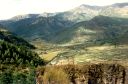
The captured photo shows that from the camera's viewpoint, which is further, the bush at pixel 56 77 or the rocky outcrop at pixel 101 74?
the bush at pixel 56 77

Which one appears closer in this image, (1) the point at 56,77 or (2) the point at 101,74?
(2) the point at 101,74

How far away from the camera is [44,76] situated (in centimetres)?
6281

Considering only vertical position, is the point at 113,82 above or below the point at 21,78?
above

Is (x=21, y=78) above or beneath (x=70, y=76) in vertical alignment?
beneath

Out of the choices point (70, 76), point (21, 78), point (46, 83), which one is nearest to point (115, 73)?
point (70, 76)

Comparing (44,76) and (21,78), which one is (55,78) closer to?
(44,76)

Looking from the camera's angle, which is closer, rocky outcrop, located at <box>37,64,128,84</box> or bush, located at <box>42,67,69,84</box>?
rocky outcrop, located at <box>37,64,128,84</box>

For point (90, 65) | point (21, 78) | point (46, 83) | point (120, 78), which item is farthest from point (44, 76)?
point (21, 78)

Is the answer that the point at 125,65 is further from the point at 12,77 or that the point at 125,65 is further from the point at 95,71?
the point at 12,77

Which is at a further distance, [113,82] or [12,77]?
[12,77]

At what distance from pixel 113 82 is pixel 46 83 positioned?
10222 mm

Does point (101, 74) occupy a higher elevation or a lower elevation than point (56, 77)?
higher

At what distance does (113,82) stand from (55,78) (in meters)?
8.63

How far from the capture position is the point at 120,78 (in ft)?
196
